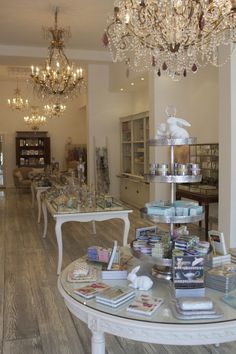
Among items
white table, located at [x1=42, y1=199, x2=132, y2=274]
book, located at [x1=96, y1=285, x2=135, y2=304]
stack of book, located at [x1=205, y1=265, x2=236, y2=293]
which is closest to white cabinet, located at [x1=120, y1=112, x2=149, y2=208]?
white table, located at [x1=42, y1=199, x2=132, y2=274]

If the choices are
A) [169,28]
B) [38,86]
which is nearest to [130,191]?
[38,86]

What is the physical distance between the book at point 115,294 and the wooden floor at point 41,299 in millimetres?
1016

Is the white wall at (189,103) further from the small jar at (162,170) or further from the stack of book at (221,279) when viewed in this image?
the stack of book at (221,279)

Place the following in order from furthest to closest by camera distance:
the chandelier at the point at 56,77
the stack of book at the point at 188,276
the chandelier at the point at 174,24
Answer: the chandelier at the point at 56,77
the chandelier at the point at 174,24
the stack of book at the point at 188,276

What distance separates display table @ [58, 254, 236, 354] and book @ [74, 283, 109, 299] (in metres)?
0.04

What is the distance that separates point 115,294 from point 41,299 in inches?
80.5

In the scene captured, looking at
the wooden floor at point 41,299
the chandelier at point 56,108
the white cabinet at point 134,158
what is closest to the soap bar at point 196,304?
the wooden floor at point 41,299

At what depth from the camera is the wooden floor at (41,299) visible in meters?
2.73

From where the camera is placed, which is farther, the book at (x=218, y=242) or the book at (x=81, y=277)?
the book at (x=218, y=242)

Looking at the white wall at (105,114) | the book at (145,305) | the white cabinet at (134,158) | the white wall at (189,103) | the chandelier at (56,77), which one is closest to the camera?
the book at (145,305)

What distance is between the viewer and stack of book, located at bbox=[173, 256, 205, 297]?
6.06ft

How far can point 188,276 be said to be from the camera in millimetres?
1892

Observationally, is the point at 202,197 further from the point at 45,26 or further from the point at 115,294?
the point at 115,294

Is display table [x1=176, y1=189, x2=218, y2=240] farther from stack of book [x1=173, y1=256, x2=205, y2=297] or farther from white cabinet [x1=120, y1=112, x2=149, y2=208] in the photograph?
stack of book [x1=173, y1=256, x2=205, y2=297]
